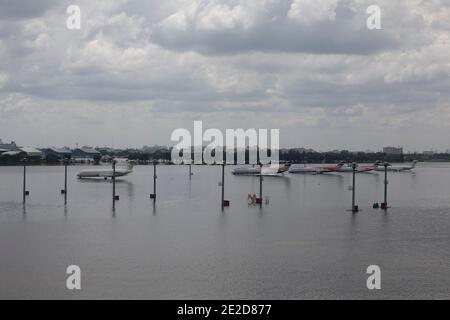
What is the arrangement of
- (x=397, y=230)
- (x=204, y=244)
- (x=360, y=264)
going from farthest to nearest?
1. (x=397, y=230)
2. (x=204, y=244)
3. (x=360, y=264)
